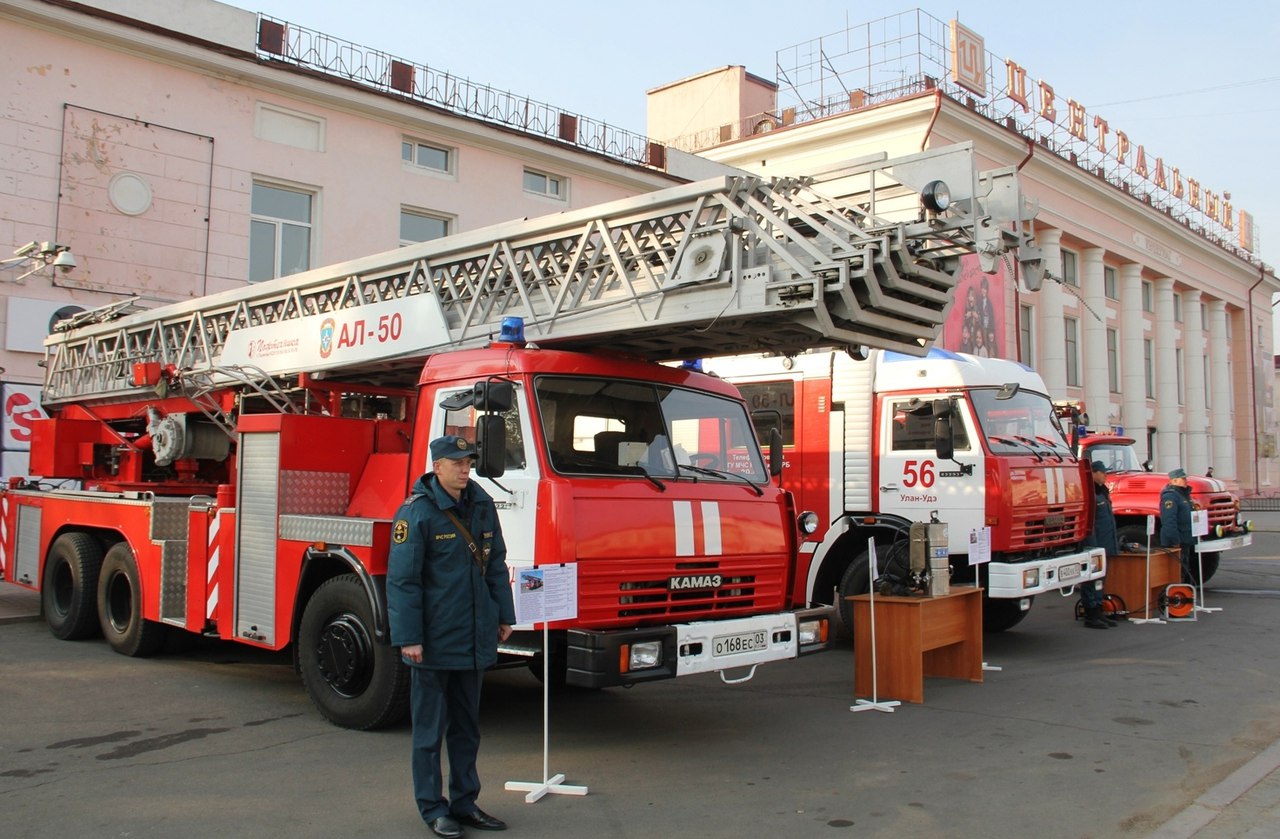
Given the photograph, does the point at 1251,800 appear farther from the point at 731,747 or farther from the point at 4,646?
the point at 4,646

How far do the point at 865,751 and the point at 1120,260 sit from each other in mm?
36132

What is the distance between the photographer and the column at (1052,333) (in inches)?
1300

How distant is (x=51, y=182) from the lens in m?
15.6

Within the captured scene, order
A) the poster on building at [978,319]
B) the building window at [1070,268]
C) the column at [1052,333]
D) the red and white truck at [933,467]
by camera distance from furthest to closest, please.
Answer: the building window at [1070,268], the column at [1052,333], the poster on building at [978,319], the red and white truck at [933,467]

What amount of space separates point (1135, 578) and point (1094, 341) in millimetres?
26018

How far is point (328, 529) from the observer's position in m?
6.71

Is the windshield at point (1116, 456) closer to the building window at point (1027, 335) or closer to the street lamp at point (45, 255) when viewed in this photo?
the street lamp at point (45, 255)

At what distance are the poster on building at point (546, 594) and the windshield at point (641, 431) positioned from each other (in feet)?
2.44

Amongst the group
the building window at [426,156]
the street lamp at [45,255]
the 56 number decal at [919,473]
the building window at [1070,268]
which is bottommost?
the 56 number decal at [919,473]

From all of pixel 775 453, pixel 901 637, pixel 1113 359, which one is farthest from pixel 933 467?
pixel 1113 359

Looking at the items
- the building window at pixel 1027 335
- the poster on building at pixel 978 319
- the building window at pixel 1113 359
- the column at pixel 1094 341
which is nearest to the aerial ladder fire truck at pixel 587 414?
the poster on building at pixel 978 319

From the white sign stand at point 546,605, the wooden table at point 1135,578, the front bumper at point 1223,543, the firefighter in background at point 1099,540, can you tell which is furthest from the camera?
the front bumper at point 1223,543

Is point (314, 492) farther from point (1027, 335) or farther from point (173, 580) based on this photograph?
point (1027, 335)

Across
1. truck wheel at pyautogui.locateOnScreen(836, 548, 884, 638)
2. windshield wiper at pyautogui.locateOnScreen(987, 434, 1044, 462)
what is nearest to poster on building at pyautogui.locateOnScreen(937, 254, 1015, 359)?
windshield wiper at pyautogui.locateOnScreen(987, 434, 1044, 462)
